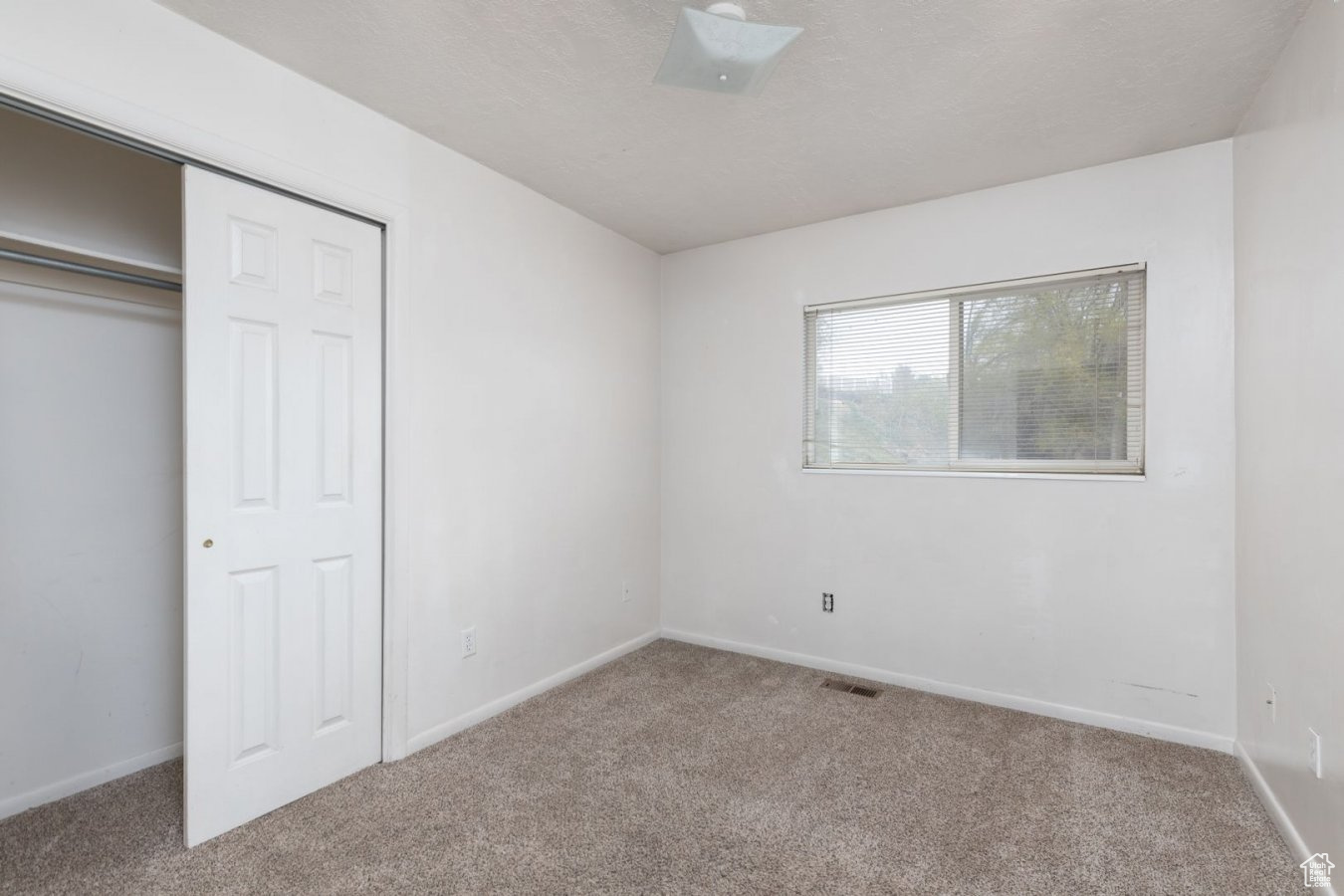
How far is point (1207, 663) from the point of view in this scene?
2.65m

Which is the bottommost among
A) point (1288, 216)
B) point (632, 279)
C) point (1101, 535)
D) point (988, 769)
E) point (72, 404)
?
point (988, 769)

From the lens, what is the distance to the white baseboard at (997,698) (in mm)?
2674

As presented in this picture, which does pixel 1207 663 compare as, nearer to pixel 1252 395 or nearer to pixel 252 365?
pixel 1252 395

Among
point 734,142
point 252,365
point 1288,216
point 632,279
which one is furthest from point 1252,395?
point 252,365

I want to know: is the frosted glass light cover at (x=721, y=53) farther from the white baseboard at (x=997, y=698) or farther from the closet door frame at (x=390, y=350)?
the white baseboard at (x=997, y=698)

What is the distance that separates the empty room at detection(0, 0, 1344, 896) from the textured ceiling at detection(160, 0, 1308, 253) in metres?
0.02

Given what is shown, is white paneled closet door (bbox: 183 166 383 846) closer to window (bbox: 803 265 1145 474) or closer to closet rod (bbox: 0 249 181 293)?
closet rod (bbox: 0 249 181 293)

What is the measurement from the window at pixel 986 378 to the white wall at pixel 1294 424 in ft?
1.39

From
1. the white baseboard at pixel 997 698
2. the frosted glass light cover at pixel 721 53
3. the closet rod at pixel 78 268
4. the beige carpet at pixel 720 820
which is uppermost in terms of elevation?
the frosted glass light cover at pixel 721 53

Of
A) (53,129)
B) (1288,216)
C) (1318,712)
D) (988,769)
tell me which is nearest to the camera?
(1318,712)

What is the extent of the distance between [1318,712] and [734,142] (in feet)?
8.70

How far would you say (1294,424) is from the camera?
1949mm

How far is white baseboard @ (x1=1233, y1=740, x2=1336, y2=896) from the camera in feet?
6.12

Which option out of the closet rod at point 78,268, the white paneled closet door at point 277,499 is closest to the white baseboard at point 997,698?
the white paneled closet door at point 277,499
